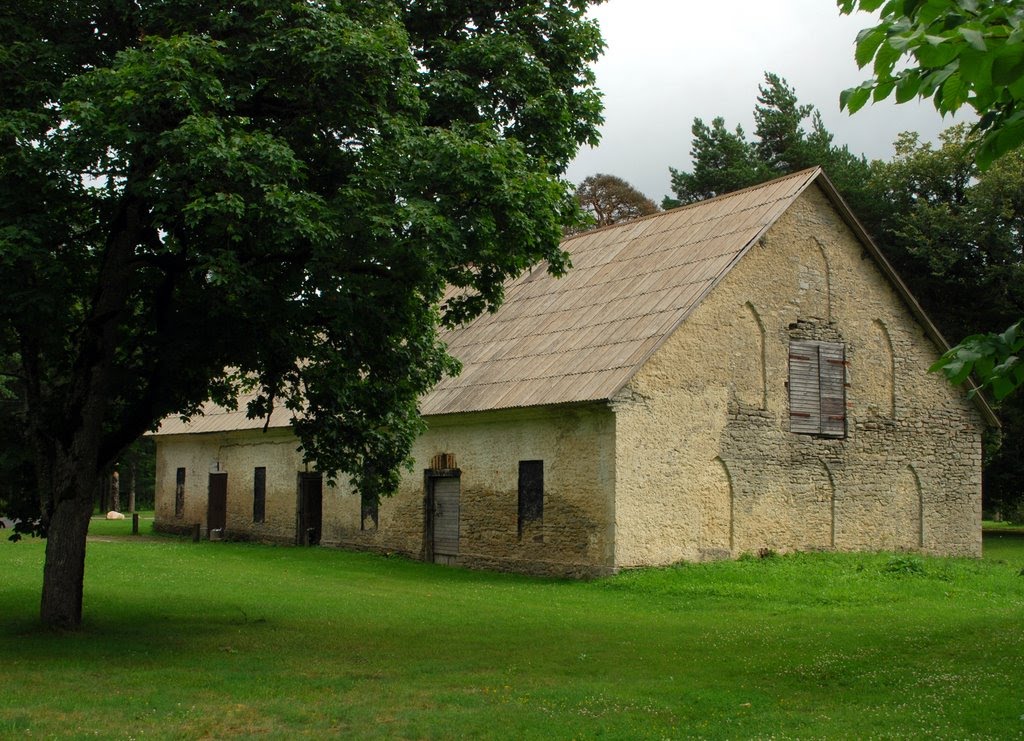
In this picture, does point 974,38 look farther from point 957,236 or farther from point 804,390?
point 957,236

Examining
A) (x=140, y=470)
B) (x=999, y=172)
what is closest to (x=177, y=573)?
(x=999, y=172)

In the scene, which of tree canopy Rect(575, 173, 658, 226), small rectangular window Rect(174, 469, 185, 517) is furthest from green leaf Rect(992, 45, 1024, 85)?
tree canopy Rect(575, 173, 658, 226)

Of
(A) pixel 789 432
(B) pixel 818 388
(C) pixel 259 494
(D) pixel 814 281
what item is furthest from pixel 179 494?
(D) pixel 814 281

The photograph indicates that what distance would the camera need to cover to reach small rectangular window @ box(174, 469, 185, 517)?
3641 centimetres

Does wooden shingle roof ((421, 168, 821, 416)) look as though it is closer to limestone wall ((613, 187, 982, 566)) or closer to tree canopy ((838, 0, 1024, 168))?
limestone wall ((613, 187, 982, 566))

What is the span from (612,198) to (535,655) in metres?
41.5

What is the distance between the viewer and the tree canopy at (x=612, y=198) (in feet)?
170

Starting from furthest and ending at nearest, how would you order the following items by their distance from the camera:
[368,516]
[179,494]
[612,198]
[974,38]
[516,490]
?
1. [612,198]
2. [179,494]
3. [368,516]
4. [516,490]
5. [974,38]

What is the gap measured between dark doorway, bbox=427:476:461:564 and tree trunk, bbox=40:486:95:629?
38.1 feet

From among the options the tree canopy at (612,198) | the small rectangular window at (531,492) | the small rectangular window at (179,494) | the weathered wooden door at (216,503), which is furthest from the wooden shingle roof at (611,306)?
the tree canopy at (612,198)

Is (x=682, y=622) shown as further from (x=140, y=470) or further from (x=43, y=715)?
(x=140, y=470)

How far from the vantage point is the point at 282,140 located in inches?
459

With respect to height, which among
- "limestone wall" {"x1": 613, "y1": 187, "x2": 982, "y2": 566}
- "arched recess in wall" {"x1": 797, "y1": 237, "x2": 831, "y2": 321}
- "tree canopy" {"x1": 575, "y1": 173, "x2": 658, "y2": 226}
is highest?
"tree canopy" {"x1": 575, "y1": 173, "x2": 658, "y2": 226}

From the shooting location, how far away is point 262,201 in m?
11.1
